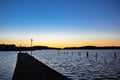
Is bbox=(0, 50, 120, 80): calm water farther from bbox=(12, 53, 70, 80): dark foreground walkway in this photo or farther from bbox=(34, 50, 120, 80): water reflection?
bbox=(12, 53, 70, 80): dark foreground walkway

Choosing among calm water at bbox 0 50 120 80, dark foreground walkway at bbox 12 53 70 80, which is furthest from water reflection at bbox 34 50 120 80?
dark foreground walkway at bbox 12 53 70 80

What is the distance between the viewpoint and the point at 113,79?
85.0 feet

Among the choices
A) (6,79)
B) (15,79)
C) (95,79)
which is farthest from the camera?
(95,79)

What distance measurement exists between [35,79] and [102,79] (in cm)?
1030

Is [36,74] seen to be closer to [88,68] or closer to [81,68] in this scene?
[81,68]

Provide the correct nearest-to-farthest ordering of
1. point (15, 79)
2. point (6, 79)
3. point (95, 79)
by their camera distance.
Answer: point (15, 79) → point (6, 79) → point (95, 79)

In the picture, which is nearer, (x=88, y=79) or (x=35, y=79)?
(x=35, y=79)

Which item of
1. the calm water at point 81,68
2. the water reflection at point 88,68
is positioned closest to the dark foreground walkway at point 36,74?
the calm water at point 81,68

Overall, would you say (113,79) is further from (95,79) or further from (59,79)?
(59,79)

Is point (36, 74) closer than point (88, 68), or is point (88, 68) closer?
point (36, 74)

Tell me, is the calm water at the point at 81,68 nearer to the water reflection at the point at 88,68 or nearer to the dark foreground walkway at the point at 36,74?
the water reflection at the point at 88,68

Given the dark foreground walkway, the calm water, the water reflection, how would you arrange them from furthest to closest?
the water reflection → the calm water → the dark foreground walkway

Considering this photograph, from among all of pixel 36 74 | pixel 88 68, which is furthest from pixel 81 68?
pixel 36 74

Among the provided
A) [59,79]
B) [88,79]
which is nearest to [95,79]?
[88,79]
